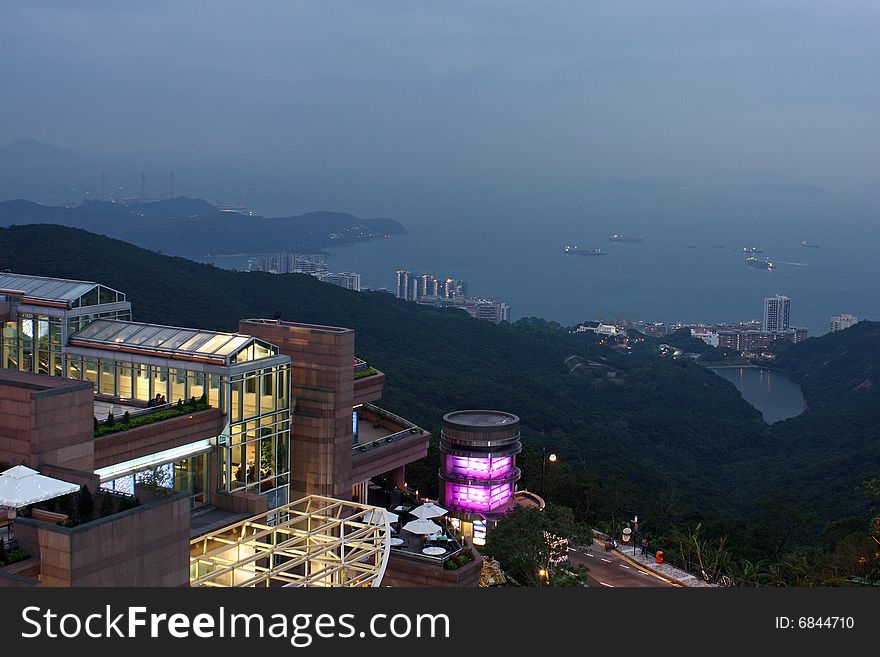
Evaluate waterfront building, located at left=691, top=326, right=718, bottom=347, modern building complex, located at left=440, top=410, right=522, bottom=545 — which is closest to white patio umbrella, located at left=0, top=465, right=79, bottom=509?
modern building complex, located at left=440, top=410, right=522, bottom=545

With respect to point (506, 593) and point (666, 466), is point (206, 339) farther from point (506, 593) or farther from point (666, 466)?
point (666, 466)

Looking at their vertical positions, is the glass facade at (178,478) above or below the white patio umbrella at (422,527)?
above

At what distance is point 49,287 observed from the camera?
22.9m

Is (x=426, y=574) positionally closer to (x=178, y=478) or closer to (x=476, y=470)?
(x=178, y=478)

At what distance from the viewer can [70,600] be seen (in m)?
9.73

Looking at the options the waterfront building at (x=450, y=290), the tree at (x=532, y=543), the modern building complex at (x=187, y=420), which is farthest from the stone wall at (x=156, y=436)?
the waterfront building at (x=450, y=290)

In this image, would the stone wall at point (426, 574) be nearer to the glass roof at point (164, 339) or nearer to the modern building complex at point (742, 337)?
the glass roof at point (164, 339)

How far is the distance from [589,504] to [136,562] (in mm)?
25610

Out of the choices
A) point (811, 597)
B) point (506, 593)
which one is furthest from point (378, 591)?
point (811, 597)

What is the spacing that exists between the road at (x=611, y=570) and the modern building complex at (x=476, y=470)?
142 inches

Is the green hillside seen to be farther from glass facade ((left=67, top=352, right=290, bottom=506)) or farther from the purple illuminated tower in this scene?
glass facade ((left=67, top=352, right=290, bottom=506))

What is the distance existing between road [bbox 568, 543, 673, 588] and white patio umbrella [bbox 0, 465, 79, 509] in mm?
16230

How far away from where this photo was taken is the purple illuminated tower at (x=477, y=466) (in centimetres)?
3197

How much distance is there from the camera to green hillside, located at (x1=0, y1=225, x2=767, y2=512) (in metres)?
58.0
